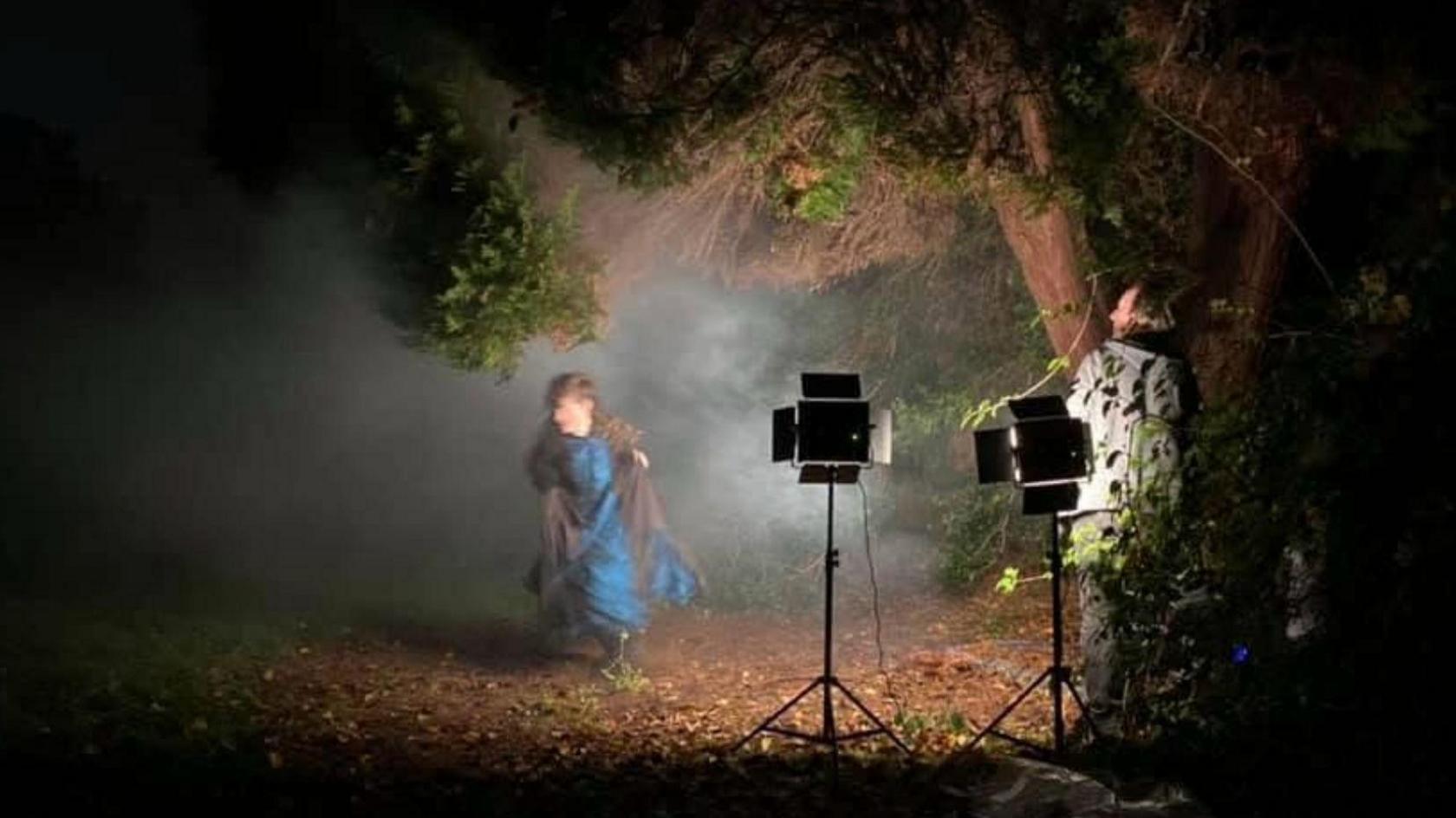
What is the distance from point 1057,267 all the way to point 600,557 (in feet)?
12.2

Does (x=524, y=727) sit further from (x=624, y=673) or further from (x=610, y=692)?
(x=624, y=673)

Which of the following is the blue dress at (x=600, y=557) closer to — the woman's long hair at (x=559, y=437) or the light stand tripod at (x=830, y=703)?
the woman's long hair at (x=559, y=437)

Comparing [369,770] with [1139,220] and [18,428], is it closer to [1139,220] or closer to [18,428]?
[1139,220]

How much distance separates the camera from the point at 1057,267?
305 inches

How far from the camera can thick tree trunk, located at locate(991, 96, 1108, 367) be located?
7.57 metres

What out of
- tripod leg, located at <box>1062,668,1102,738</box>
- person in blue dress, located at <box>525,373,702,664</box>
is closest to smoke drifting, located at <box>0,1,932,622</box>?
person in blue dress, located at <box>525,373,702,664</box>

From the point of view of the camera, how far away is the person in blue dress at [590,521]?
334 inches

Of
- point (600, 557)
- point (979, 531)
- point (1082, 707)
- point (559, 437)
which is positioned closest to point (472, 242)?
point (559, 437)

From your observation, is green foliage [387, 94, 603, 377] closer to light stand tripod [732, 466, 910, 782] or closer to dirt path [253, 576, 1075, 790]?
dirt path [253, 576, 1075, 790]

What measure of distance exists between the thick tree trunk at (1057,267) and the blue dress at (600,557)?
3.20 meters

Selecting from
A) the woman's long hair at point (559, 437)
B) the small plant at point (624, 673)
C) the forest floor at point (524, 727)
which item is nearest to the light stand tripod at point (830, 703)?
the forest floor at point (524, 727)

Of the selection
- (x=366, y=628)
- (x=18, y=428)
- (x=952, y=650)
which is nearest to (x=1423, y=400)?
(x=952, y=650)

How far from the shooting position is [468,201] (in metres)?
7.89

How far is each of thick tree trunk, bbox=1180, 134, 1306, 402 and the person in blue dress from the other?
3939 millimetres
